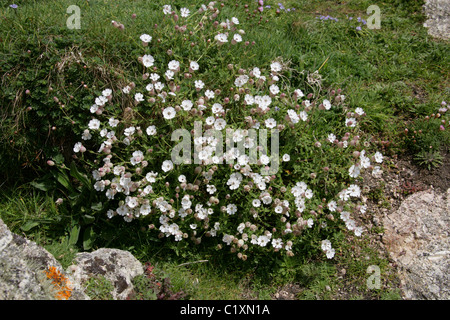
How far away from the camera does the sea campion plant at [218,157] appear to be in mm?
3484

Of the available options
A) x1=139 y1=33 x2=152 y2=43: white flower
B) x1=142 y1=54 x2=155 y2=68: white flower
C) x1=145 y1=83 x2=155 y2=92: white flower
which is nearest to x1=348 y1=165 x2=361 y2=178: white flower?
x1=145 y1=83 x2=155 y2=92: white flower

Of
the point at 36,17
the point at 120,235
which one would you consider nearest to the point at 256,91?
the point at 120,235

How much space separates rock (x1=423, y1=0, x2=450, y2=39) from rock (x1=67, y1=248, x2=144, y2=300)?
4.76m

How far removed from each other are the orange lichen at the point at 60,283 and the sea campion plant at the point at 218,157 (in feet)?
2.60

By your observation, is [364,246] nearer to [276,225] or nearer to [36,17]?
[276,225]

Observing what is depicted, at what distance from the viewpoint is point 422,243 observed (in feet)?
11.9

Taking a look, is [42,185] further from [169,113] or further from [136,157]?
[169,113]

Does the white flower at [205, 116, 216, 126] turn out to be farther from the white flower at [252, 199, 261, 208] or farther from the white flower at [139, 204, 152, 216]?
the white flower at [139, 204, 152, 216]

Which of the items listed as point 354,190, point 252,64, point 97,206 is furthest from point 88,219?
point 354,190

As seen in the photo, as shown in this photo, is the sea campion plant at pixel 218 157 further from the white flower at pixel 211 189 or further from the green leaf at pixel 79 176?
the green leaf at pixel 79 176

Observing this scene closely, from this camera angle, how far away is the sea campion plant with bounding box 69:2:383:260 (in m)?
3.48

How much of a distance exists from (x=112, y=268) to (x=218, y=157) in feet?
4.30

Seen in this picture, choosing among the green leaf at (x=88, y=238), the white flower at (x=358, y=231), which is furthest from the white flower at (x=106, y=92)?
the white flower at (x=358, y=231)

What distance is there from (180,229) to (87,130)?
4.18ft
